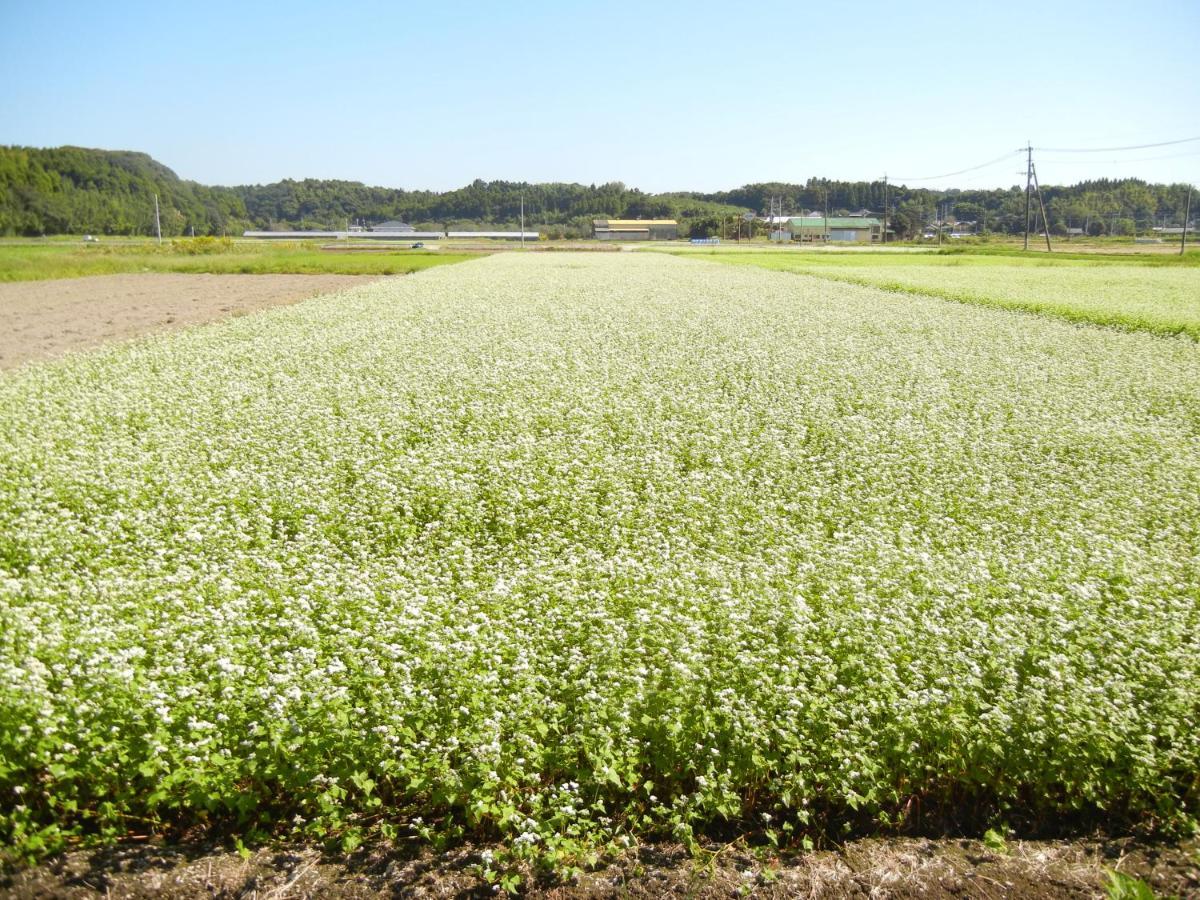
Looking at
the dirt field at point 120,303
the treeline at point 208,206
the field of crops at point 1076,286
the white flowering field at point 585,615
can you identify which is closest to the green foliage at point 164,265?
the dirt field at point 120,303

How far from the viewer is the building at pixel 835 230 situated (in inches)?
5871

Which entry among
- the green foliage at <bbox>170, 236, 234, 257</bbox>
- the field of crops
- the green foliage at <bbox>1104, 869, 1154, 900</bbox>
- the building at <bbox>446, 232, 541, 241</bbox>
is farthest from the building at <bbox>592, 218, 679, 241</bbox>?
the green foliage at <bbox>1104, 869, 1154, 900</bbox>

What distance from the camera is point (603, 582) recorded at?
642cm

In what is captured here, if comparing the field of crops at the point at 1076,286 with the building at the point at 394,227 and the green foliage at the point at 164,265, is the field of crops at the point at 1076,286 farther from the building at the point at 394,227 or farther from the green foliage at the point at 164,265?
the building at the point at 394,227

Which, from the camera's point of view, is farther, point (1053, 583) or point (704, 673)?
point (1053, 583)

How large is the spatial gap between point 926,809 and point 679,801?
155 centimetres

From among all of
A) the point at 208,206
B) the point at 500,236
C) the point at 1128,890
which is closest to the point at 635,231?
the point at 500,236

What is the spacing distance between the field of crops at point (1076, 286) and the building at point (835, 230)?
91.4 metres

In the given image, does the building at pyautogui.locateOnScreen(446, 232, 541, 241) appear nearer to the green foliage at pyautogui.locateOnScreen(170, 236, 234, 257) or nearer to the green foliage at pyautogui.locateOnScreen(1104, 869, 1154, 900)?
the green foliage at pyautogui.locateOnScreen(170, 236, 234, 257)

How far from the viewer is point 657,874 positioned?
4094 millimetres

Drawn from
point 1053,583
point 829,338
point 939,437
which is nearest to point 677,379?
point 939,437

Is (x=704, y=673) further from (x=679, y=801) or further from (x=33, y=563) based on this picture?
(x=33, y=563)

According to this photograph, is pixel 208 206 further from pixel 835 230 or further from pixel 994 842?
pixel 994 842

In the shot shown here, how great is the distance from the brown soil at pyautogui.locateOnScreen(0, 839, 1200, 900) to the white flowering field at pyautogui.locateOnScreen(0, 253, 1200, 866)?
19cm
